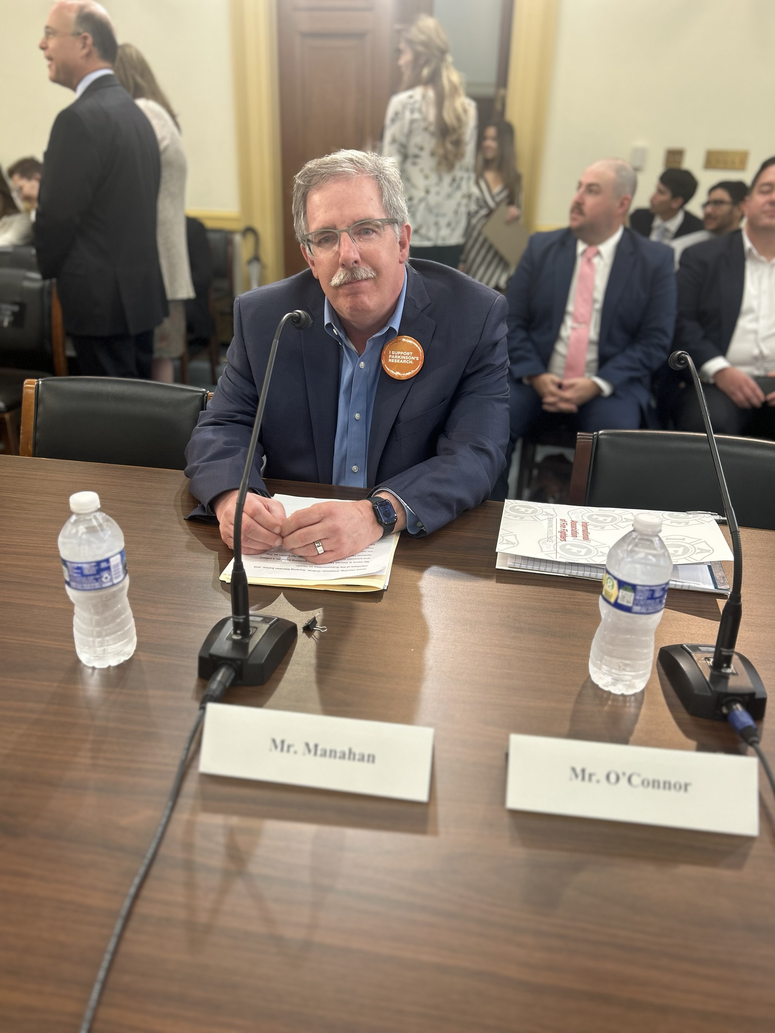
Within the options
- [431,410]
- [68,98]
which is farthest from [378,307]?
[68,98]

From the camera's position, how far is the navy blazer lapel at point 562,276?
2.70 metres

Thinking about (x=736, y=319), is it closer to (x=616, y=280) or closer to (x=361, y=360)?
(x=616, y=280)

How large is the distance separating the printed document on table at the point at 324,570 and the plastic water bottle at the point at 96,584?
A: 190 millimetres

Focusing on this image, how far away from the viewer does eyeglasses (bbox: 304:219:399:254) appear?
139 centimetres

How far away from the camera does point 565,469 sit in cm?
274

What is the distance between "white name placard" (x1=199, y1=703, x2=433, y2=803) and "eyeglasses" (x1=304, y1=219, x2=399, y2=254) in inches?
37.8

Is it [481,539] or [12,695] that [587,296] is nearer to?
[481,539]

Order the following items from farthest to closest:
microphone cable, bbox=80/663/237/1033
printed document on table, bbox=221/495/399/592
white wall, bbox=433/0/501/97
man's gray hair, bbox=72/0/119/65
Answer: white wall, bbox=433/0/501/97
man's gray hair, bbox=72/0/119/65
printed document on table, bbox=221/495/399/592
microphone cable, bbox=80/663/237/1033

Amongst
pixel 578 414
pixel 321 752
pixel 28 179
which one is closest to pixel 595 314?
pixel 578 414

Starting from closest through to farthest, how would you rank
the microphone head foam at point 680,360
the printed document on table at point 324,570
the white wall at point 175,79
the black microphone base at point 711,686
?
1. the black microphone base at point 711,686
2. the microphone head foam at point 680,360
3. the printed document on table at point 324,570
4. the white wall at point 175,79

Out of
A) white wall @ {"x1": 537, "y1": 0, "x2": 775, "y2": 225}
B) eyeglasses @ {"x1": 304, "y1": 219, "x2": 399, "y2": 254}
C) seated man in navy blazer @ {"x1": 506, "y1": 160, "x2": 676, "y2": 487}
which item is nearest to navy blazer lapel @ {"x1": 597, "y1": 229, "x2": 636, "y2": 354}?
seated man in navy blazer @ {"x1": 506, "y1": 160, "x2": 676, "y2": 487}

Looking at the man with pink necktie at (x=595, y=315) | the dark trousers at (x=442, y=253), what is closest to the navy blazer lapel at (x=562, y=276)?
the man with pink necktie at (x=595, y=315)

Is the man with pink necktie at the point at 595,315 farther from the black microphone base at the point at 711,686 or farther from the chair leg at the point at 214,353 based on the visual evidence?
the chair leg at the point at 214,353

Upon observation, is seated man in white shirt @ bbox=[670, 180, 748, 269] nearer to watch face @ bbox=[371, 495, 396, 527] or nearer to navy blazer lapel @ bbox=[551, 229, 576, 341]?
navy blazer lapel @ bbox=[551, 229, 576, 341]
